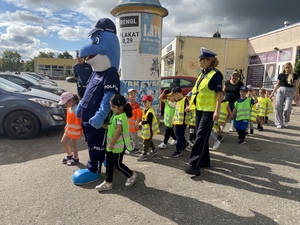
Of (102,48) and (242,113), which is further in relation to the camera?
(242,113)

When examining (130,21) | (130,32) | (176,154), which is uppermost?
(130,21)

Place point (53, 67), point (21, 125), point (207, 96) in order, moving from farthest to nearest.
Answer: point (53, 67), point (21, 125), point (207, 96)

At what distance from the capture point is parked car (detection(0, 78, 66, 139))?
516 cm

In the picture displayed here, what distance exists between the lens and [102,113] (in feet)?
9.72

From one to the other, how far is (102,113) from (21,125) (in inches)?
128

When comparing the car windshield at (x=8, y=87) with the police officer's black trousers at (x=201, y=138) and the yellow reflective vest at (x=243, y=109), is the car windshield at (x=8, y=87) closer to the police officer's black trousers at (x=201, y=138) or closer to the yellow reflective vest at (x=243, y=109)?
the police officer's black trousers at (x=201, y=138)

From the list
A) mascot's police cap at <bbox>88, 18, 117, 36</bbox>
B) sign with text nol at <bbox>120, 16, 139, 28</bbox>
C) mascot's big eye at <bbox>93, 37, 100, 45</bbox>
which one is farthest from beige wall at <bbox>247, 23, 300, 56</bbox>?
mascot's big eye at <bbox>93, 37, 100, 45</bbox>

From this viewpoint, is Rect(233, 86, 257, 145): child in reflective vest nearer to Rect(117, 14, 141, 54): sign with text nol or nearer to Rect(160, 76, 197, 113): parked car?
Rect(117, 14, 141, 54): sign with text nol

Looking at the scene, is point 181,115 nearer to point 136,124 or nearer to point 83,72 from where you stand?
point 136,124

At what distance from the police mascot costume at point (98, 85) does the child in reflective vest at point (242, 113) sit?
Result: 3344 millimetres

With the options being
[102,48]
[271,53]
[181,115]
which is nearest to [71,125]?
[102,48]

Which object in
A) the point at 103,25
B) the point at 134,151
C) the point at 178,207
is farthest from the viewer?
the point at 134,151

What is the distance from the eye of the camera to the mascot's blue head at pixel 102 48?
319 centimetres

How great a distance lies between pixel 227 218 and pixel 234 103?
143 inches
